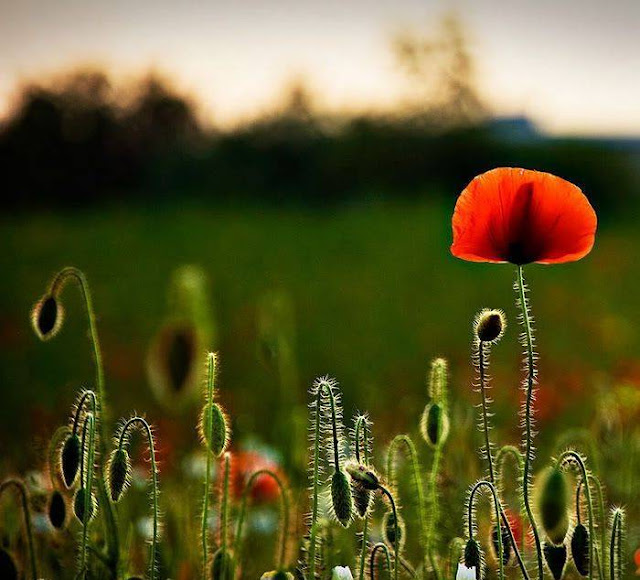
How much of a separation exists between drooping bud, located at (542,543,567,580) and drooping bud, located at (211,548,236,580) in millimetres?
447

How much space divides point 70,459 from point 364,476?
427 millimetres

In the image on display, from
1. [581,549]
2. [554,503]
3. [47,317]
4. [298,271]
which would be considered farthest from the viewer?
[298,271]

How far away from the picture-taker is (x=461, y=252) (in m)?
1.34

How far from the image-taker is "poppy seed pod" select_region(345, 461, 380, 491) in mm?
1242

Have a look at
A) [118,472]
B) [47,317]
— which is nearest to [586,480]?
[118,472]

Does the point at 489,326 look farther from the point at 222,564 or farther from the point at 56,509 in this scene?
the point at 56,509

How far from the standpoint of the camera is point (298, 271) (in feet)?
25.1

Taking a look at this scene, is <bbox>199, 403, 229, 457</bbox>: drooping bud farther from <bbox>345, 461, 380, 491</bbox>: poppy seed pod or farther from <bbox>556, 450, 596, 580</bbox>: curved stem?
<bbox>556, 450, 596, 580</bbox>: curved stem

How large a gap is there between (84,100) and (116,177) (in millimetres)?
1662

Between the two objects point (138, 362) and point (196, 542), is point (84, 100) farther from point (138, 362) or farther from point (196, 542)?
point (196, 542)

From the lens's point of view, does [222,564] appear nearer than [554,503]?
No

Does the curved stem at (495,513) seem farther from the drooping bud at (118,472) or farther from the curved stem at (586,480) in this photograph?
the drooping bud at (118,472)

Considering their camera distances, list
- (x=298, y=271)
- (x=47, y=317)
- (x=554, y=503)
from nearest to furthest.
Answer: (x=554, y=503) → (x=47, y=317) → (x=298, y=271)

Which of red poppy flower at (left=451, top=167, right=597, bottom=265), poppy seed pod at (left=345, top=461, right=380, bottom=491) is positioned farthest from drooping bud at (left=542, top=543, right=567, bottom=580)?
red poppy flower at (left=451, top=167, right=597, bottom=265)
